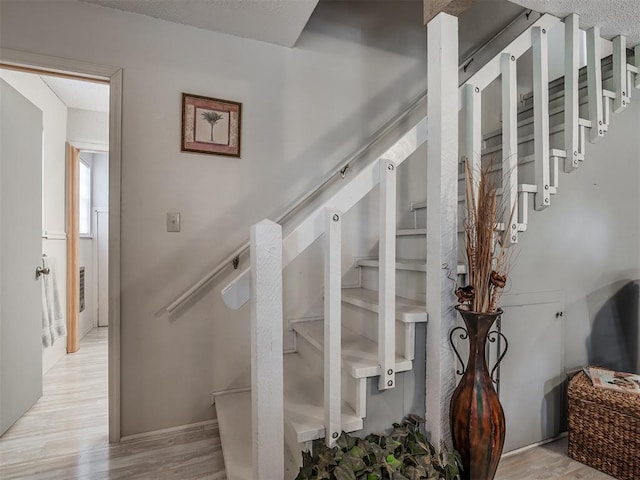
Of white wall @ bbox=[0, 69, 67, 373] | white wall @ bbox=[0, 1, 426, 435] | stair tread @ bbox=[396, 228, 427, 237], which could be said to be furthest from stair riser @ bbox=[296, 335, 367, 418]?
white wall @ bbox=[0, 69, 67, 373]

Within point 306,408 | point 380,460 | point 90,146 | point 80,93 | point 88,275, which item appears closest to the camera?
point 380,460

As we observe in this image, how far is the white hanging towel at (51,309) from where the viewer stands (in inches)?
101

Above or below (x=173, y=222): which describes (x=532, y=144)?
above

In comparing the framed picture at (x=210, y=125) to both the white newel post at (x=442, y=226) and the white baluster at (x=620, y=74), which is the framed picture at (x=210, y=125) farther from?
the white baluster at (x=620, y=74)

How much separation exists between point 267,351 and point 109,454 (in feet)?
4.27

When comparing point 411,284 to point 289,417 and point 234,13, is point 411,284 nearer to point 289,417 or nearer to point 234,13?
point 289,417

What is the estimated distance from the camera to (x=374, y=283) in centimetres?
202

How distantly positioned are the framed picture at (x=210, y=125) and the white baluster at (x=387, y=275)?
1128 mm

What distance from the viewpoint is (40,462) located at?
5.37ft

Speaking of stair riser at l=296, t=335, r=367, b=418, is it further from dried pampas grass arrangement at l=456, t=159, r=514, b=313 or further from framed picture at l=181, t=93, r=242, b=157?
framed picture at l=181, t=93, r=242, b=157

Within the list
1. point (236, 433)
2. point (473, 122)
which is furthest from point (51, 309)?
point (473, 122)

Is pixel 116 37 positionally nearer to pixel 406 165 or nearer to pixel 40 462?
pixel 406 165

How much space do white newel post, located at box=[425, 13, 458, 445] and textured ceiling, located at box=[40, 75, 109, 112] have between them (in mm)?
2807

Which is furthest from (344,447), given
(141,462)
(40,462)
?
(40,462)
